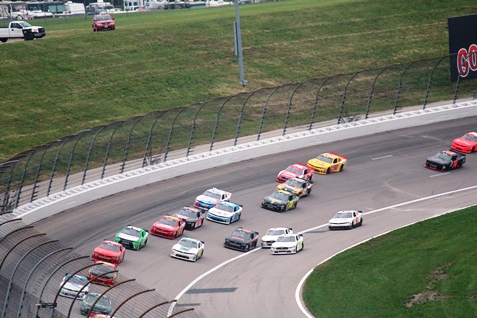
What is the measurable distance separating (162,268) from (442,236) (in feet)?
41.1

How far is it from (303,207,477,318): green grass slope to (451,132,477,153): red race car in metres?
11.6

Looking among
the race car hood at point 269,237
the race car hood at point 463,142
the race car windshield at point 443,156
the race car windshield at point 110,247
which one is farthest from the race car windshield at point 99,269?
the race car hood at point 463,142

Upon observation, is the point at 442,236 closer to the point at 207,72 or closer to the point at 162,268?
the point at 162,268

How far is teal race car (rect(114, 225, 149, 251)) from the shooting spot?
130 ft

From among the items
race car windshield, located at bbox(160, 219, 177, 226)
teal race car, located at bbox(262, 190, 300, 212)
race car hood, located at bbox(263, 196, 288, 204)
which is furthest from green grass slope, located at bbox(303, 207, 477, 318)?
race car windshield, located at bbox(160, 219, 177, 226)

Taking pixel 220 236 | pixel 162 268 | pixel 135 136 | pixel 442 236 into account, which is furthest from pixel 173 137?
pixel 442 236

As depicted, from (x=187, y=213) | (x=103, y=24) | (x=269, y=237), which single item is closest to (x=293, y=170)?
(x=187, y=213)

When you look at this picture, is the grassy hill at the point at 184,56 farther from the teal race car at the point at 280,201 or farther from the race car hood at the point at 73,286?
the race car hood at the point at 73,286

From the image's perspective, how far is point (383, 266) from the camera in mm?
37469

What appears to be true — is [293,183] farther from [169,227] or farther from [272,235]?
[169,227]

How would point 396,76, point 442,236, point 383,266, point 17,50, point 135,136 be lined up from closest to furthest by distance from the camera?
point 383,266
point 442,236
point 135,136
point 396,76
point 17,50

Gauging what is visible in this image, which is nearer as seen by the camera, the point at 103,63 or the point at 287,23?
the point at 103,63

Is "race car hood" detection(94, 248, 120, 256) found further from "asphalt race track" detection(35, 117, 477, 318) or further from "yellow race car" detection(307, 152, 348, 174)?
"yellow race car" detection(307, 152, 348, 174)

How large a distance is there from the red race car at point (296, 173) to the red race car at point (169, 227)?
8290 millimetres
